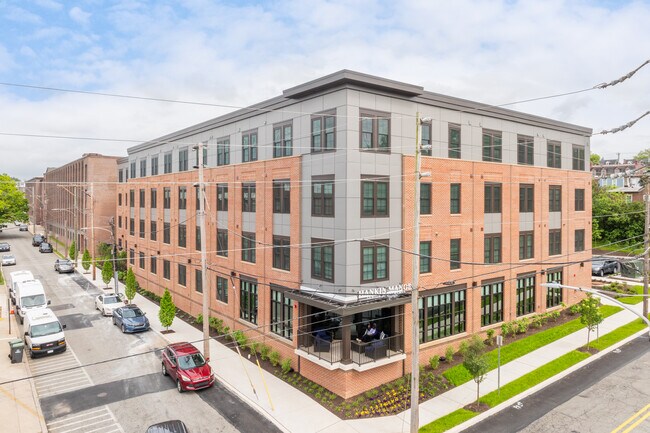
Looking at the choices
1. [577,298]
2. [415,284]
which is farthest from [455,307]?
[577,298]

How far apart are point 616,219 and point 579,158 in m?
33.6

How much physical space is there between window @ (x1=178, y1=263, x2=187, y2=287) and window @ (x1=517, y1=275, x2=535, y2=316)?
25.9 metres

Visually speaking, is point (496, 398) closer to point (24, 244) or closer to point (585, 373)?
point (585, 373)

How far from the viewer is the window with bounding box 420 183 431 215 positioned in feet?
77.0

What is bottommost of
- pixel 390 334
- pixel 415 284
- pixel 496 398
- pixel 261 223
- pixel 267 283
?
pixel 496 398

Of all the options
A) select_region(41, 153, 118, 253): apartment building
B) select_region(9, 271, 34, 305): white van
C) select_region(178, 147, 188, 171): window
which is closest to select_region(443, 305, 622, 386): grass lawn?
select_region(178, 147, 188, 171): window

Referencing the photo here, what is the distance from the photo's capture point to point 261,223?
85.7 feet

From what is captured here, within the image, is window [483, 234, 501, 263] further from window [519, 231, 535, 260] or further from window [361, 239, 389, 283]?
window [361, 239, 389, 283]

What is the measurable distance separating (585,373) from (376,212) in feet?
47.3

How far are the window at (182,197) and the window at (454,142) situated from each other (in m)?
22.2

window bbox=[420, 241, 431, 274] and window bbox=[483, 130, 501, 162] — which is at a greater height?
window bbox=[483, 130, 501, 162]

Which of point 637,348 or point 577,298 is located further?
point 577,298

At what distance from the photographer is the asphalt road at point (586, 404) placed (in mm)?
17125

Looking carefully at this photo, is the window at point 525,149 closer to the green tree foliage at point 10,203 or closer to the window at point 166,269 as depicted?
the window at point 166,269
